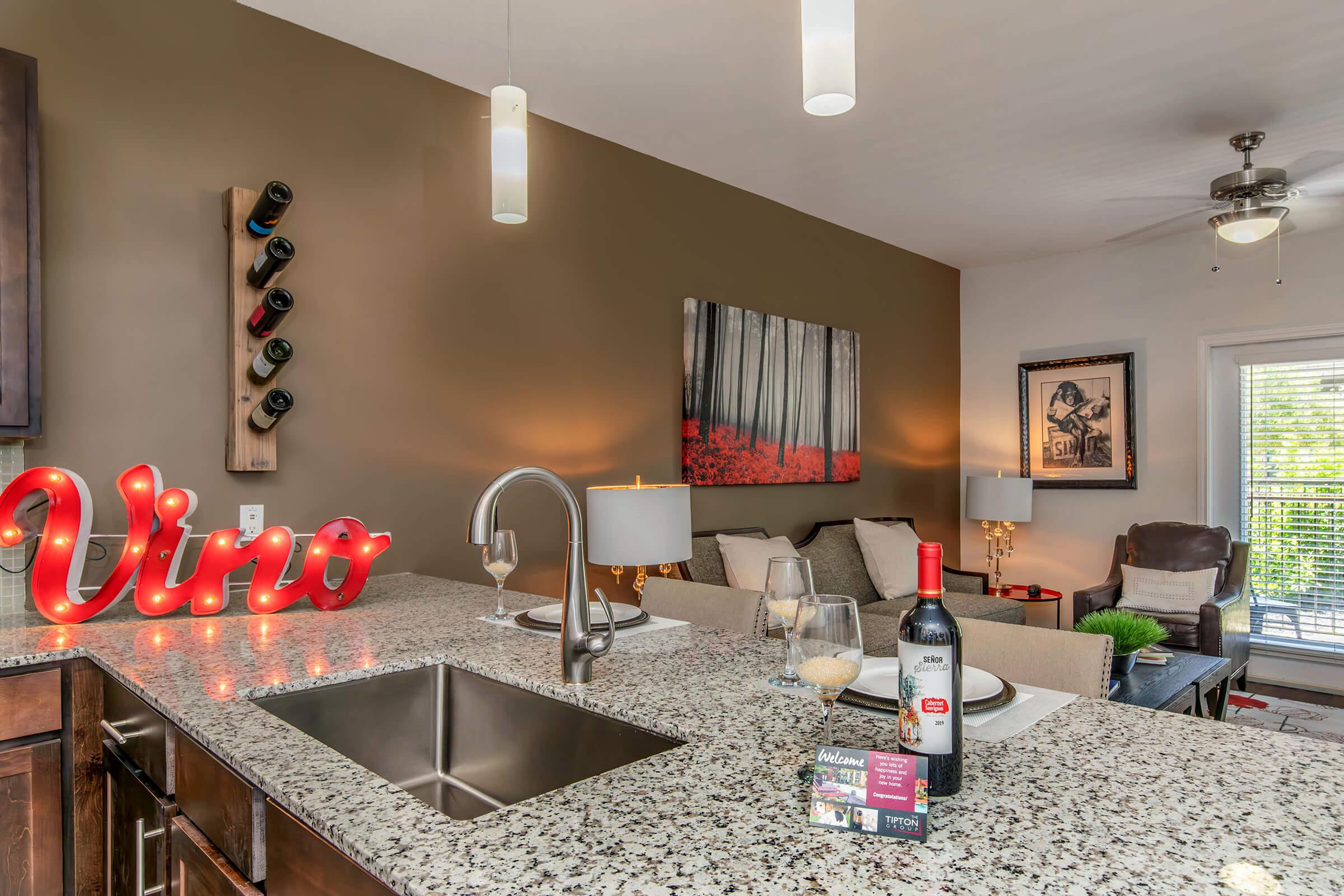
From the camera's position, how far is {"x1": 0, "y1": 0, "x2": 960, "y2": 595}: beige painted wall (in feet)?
7.00

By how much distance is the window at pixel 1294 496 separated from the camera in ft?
14.5

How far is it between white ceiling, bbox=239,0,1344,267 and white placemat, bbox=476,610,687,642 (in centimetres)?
182

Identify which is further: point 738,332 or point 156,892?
point 738,332

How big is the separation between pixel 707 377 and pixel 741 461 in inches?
18.2

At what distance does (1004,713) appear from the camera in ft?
3.61

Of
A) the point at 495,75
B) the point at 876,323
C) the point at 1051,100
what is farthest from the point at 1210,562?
the point at 495,75

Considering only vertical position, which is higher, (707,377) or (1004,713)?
(707,377)

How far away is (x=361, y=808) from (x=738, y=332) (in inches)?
132

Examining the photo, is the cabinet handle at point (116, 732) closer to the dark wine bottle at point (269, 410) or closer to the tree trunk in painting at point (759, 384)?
the dark wine bottle at point (269, 410)

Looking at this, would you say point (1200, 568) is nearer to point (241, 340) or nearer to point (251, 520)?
point (251, 520)

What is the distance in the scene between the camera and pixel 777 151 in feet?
11.6

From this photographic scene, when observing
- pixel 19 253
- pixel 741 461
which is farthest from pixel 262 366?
pixel 741 461

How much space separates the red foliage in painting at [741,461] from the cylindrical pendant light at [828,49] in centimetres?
250

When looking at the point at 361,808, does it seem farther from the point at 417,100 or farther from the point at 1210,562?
the point at 1210,562
